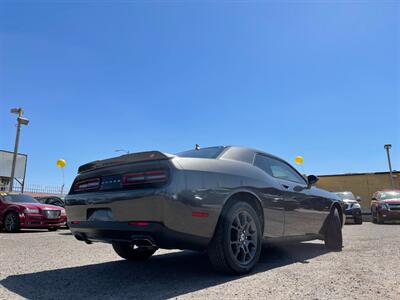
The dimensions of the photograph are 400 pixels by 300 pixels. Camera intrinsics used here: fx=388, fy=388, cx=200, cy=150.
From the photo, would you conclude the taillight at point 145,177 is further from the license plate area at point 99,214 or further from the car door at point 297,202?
the car door at point 297,202

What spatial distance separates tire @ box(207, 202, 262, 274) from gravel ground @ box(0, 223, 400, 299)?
123mm

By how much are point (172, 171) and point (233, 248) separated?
43.0 inches

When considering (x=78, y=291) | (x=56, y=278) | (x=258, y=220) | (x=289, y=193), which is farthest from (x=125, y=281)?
(x=289, y=193)

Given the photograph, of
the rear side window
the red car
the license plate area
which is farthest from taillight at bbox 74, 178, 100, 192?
the red car

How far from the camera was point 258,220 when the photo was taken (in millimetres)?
4340

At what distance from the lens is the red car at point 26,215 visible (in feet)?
37.4

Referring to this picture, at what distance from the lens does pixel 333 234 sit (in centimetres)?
607

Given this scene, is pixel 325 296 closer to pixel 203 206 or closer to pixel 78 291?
pixel 203 206

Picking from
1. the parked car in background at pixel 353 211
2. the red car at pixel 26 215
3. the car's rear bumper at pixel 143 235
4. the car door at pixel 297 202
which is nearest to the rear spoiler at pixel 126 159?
the car's rear bumper at pixel 143 235

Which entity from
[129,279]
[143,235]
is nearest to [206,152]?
[143,235]

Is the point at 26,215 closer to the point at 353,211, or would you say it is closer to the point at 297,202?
the point at 297,202

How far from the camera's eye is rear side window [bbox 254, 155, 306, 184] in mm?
4910

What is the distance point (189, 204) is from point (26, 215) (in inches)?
368

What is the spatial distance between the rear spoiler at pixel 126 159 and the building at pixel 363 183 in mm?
27059
